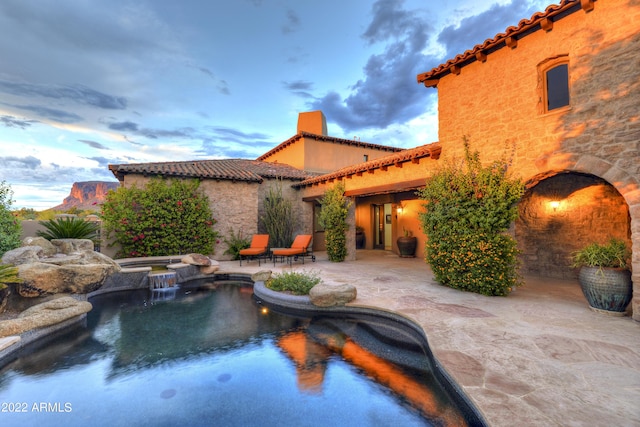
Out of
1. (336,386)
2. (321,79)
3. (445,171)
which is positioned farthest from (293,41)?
(336,386)

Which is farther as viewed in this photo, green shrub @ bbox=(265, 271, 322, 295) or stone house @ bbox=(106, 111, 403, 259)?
stone house @ bbox=(106, 111, 403, 259)

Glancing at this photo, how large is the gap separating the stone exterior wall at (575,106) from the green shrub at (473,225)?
0.61 metres

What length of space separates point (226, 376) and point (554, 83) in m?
8.09

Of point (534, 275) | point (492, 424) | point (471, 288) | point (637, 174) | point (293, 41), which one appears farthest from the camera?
point (293, 41)

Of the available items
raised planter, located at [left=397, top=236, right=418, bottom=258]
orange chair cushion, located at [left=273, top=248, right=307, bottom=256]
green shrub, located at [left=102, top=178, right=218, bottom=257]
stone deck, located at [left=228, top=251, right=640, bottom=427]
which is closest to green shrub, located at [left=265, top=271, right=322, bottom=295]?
stone deck, located at [left=228, top=251, right=640, bottom=427]

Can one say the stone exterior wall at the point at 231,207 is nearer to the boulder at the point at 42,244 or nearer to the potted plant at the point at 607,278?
the boulder at the point at 42,244

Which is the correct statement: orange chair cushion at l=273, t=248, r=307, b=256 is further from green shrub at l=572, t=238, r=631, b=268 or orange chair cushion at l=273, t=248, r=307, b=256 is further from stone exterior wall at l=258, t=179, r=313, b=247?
green shrub at l=572, t=238, r=631, b=268

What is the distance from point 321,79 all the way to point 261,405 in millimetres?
15146

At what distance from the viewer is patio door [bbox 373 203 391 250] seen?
15.7 metres

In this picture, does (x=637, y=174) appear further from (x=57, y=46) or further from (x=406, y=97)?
(x=406, y=97)

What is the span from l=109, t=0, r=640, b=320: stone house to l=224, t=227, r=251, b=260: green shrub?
157 inches

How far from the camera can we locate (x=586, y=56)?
480cm

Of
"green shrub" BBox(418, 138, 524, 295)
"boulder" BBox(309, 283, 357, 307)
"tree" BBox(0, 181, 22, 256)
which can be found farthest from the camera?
"tree" BBox(0, 181, 22, 256)

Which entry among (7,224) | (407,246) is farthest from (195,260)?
(407,246)
